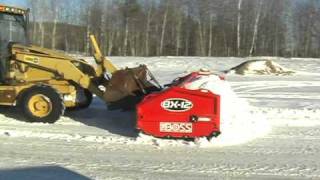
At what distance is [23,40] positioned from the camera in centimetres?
1294

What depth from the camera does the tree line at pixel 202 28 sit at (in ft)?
181

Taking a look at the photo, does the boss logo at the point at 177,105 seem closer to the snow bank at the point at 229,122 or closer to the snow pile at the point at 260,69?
the snow bank at the point at 229,122

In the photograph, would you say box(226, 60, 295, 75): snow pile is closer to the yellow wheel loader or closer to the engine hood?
the yellow wheel loader

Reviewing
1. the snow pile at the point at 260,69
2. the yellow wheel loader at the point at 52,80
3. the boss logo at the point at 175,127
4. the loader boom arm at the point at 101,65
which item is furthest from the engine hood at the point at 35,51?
the snow pile at the point at 260,69

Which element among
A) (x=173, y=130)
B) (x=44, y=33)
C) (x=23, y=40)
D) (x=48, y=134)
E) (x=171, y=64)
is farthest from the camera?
(x=44, y=33)

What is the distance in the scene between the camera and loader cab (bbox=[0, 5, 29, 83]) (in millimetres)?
12164

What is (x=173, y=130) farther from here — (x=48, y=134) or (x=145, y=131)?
(x=48, y=134)

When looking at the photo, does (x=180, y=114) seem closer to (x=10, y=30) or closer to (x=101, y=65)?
(x=101, y=65)

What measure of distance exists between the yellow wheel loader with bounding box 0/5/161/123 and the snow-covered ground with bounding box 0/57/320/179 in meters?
0.39

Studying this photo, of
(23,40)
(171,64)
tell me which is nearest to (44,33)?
(171,64)

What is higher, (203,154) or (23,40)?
(23,40)

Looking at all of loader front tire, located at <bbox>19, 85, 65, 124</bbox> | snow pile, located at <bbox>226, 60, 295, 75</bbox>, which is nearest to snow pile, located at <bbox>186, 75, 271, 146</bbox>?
loader front tire, located at <bbox>19, 85, 65, 124</bbox>

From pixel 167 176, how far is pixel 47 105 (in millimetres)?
4455

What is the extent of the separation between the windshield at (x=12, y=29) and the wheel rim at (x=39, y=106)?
1482mm
